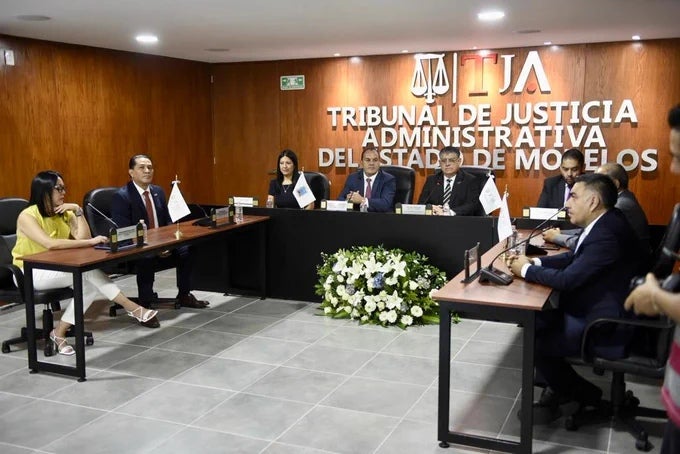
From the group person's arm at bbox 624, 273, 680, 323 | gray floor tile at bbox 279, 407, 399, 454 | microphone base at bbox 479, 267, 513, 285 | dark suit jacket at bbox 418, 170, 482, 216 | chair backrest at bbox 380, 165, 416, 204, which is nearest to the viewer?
person's arm at bbox 624, 273, 680, 323

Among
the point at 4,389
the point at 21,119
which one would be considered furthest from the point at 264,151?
the point at 4,389

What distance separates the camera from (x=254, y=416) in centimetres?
342

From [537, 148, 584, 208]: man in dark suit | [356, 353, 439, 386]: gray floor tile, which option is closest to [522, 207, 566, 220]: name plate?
[537, 148, 584, 208]: man in dark suit

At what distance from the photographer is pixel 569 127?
24.1ft

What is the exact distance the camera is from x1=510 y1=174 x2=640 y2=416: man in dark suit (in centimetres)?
297

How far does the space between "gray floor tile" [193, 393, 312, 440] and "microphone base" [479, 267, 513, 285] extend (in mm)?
1138

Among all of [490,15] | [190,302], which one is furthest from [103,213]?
[490,15]

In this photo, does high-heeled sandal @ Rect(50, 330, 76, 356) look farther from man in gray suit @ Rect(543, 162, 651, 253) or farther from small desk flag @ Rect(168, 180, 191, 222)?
man in gray suit @ Rect(543, 162, 651, 253)

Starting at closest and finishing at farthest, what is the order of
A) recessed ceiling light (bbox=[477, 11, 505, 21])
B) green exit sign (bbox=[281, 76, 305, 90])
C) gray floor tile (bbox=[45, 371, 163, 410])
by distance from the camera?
1. gray floor tile (bbox=[45, 371, 163, 410])
2. recessed ceiling light (bbox=[477, 11, 505, 21])
3. green exit sign (bbox=[281, 76, 305, 90])

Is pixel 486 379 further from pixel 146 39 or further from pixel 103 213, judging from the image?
pixel 146 39

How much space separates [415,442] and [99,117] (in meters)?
5.67

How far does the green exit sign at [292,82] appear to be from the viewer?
8625 mm

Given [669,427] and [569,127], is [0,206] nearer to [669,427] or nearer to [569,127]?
[669,427]

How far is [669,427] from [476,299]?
4.24ft
